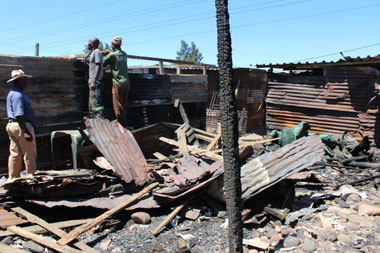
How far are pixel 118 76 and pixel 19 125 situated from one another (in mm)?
2743

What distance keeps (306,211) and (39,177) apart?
13.4 feet

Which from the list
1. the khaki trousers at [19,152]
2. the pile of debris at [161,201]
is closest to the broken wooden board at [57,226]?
the pile of debris at [161,201]

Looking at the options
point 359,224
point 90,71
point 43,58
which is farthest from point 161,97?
point 359,224

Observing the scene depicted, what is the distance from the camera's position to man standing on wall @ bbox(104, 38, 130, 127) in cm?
760

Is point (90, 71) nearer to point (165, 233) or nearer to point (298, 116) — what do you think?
point (165, 233)

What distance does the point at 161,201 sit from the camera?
16.9ft

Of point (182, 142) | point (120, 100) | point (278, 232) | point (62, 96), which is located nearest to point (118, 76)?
point (120, 100)

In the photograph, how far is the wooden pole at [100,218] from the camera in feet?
13.4

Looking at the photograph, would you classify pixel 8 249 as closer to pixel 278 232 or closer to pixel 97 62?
pixel 278 232

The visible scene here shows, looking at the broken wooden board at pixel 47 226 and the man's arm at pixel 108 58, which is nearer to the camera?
the broken wooden board at pixel 47 226

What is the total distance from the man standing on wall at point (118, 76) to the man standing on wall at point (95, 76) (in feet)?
1.61

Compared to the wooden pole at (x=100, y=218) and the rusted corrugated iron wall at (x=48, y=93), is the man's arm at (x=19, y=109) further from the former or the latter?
the wooden pole at (x=100, y=218)

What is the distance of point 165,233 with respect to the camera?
4.65m

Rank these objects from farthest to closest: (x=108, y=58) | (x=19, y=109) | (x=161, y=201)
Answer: (x=108, y=58), (x=19, y=109), (x=161, y=201)
